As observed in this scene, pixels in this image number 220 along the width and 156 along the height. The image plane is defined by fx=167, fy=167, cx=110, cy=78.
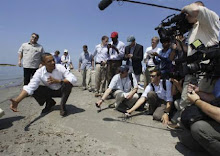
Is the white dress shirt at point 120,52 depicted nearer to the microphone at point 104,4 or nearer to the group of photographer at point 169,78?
the group of photographer at point 169,78

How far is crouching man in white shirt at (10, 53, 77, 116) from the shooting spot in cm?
344

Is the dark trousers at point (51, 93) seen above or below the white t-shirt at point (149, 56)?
below

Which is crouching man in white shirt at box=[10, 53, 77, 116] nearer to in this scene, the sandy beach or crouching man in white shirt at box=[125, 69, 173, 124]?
the sandy beach

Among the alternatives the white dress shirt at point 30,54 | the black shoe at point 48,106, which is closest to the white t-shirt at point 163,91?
the black shoe at point 48,106

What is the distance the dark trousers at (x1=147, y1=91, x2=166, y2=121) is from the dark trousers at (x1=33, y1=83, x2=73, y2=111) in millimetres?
1777

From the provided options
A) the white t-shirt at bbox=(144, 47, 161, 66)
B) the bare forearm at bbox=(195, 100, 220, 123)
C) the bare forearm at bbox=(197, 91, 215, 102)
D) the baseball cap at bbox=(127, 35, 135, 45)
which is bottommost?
the bare forearm at bbox=(195, 100, 220, 123)

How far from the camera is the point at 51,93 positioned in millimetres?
3791

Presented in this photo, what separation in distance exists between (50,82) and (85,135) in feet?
4.55

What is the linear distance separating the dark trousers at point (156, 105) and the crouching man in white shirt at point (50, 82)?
5.59 ft

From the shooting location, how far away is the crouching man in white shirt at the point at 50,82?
3.44 m

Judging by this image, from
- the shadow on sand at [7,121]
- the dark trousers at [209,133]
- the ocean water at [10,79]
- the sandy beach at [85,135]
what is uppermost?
the dark trousers at [209,133]

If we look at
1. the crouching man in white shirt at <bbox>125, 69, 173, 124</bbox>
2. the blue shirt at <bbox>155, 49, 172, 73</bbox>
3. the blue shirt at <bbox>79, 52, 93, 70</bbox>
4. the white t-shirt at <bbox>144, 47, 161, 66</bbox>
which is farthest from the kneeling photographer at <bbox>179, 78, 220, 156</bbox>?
the blue shirt at <bbox>79, 52, 93, 70</bbox>

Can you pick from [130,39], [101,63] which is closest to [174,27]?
[130,39]

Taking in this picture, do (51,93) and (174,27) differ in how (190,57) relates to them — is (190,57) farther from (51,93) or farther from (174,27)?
(51,93)
